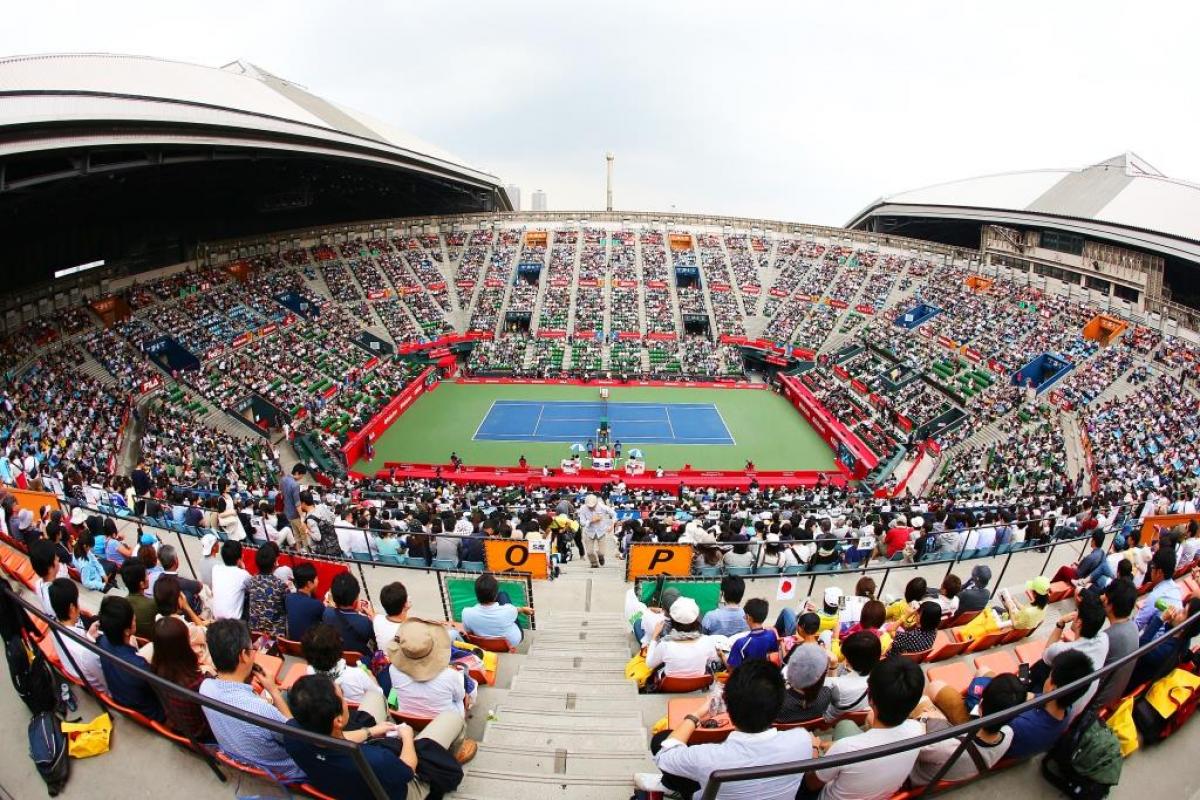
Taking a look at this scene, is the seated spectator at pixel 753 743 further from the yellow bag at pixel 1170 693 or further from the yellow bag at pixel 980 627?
the yellow bag at pixel 980 627

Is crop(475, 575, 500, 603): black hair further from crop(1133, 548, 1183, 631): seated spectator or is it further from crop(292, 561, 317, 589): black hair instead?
crop(1133, 548, 1183, 631): seated spectator

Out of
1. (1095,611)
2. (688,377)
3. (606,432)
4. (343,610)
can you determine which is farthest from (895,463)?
(343,610)

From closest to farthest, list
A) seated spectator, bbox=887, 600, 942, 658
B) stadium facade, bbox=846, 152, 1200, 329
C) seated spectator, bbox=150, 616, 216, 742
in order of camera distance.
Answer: seated spectator, bbox=150, 616, 216, 742 < seated spectator, bbox=887, 600, 942, 658 < stadium facade, bbox=846, 152, 1200, 329

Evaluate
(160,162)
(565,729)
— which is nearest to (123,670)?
(565,729)

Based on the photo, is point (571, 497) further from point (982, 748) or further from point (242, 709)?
point (982, 748)

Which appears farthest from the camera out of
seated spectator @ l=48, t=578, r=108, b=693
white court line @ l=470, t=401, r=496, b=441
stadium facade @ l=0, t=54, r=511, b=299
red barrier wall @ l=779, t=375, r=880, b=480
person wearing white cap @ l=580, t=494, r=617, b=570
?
white court line @ l=470, t=401, r=496, b=441

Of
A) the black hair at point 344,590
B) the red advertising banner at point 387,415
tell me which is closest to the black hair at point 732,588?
the black hair at point 344,590

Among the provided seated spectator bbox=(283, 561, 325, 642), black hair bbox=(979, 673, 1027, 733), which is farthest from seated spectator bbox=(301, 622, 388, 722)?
black hair bbox=(979, 673, 1027, 733)

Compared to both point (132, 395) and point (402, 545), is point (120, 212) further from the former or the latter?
point (402, 545)
